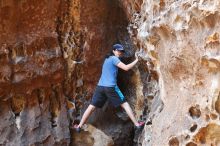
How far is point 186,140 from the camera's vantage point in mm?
3346

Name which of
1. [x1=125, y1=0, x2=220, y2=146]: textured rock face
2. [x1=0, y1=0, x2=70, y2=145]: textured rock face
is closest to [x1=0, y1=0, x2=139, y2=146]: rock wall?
[x1=0, y1=0, x2=70, y2=145]: textured rock face

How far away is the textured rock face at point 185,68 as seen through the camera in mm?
3094

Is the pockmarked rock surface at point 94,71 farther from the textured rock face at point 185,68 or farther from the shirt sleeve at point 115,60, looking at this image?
the shirt sleeve at point 115,60

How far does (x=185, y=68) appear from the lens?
3457mm

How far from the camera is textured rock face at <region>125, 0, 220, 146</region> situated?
309cm

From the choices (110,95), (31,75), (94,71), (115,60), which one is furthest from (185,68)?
(31,75)

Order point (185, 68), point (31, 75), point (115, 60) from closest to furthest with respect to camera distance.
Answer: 1. point (185, 68)
2. point (115, 60)
3. point (31, 75)

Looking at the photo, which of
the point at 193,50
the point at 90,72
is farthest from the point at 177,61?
the point at 90,72

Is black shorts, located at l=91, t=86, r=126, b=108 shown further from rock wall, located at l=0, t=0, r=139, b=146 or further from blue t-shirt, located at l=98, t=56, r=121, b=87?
rock wall, located at l=0, t=0, r=139, b=146

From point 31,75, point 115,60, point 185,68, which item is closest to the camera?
point 185,68

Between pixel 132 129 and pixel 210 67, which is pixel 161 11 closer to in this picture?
pixel 210 67

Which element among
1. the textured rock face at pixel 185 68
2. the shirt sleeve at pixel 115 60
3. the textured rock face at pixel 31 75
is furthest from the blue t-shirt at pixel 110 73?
the textured rock face at pixel 31 75

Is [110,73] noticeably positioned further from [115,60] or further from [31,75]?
[31,75]

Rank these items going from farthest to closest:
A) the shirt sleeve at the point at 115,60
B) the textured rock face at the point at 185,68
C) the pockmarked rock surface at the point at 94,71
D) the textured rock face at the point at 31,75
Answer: the textured rock face at the point at 31,75
the shirt sleeve at the point at 115,60
the pockmarked rock surface at the point at 94,71
the textured rock face at the point at 185,68
